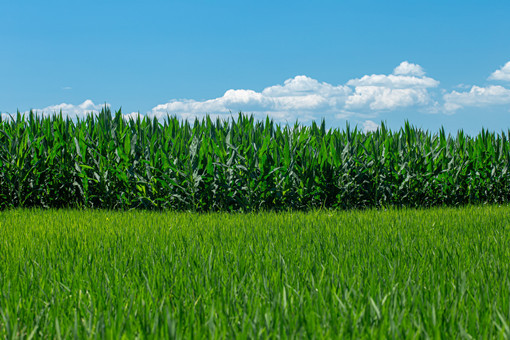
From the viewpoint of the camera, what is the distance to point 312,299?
7.54ft

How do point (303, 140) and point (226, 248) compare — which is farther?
point (303, 140)

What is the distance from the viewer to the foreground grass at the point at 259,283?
6.35ft

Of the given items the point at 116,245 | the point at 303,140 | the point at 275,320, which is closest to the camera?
the point at 275,320

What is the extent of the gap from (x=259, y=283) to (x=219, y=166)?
4942 millimetres

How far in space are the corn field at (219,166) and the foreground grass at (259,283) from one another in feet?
7.40

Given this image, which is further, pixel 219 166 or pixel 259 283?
pixel 219 166

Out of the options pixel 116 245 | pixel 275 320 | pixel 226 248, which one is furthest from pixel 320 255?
pixel 116 245

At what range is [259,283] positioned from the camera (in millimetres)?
2451

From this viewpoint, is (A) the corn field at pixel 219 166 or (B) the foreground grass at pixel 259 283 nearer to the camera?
(B) the foreground grass at pixel 259 283

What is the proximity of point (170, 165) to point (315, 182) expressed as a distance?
2.67 m

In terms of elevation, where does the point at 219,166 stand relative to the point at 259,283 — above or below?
above

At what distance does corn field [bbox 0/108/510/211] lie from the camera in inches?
286

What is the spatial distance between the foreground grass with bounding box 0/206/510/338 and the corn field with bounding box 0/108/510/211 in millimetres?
2255

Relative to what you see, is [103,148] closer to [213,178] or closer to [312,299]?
[213,178]
